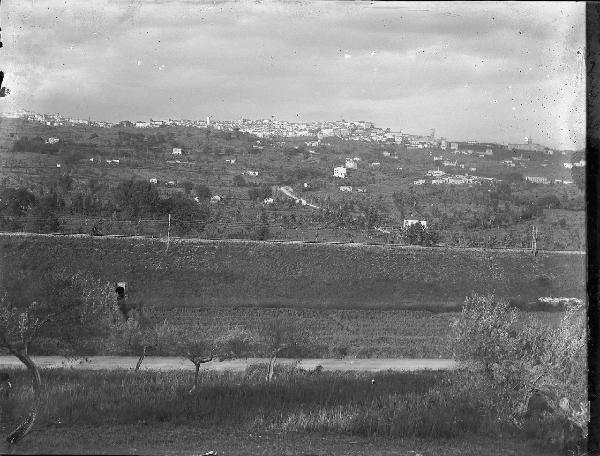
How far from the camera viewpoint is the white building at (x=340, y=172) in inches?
539

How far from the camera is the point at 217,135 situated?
1257 cm

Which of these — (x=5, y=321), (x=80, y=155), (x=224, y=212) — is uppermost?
(x=80, y=155)

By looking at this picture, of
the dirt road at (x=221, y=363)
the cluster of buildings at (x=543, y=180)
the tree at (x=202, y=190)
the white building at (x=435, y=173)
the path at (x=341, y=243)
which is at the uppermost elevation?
the white building at (x=435, y=173)

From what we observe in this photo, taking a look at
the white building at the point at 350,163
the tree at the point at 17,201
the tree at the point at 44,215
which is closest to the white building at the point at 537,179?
the white building at the point at 350,163

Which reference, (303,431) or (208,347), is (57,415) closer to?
(303,431)

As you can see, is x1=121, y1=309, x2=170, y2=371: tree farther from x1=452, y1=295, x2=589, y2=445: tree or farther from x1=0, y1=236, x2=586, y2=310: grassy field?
x1=452, y1=295, x2=589, y2=445: tree

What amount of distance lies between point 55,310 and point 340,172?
6.38 m

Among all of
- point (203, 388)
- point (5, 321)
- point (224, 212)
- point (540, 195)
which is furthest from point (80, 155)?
point (540, 195)

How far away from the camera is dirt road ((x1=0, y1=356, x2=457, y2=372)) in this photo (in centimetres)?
1069

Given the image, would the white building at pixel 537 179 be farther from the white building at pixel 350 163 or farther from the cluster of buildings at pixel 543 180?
the white building at pixel 350 163

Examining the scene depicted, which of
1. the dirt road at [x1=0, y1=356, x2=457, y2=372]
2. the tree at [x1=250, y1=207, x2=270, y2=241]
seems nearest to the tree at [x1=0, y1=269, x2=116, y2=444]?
the dirt road at [x1=0, y1=356, x2=457, y2=372]

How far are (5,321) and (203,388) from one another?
8.05 feet

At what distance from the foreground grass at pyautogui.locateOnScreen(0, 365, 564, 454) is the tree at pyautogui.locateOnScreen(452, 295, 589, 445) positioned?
324 millimetres

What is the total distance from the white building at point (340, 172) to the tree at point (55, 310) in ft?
16.4
